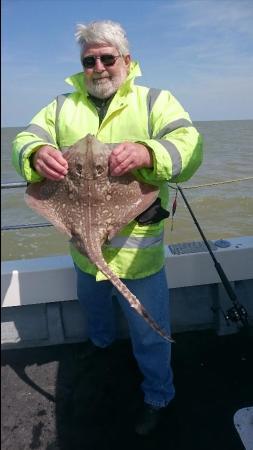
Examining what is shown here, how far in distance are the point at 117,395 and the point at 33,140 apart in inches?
83.3

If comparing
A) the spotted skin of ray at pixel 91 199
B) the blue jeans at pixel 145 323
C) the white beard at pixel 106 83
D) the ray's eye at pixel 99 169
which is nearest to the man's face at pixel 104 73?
the white beard at pixel 106 83

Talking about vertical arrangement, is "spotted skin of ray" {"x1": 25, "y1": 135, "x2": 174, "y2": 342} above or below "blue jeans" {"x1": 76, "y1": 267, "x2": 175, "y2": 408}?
above

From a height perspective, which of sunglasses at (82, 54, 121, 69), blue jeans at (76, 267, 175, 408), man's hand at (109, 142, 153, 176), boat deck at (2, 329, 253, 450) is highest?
sunglasses at (82, 54, 121, 69)

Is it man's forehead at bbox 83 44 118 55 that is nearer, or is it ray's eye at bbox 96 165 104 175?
ray's eye at bbox 96 165 104 175

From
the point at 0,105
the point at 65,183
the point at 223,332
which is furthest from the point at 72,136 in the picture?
the point at 223,332

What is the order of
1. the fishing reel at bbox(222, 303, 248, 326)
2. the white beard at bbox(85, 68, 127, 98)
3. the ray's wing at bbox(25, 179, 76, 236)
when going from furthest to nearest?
the fishing reel at bbox(222, 303, 248, 326), the white beard at bbox(85, 68, 127, 98), the ray's wing at bbox(25, 179, 76, 236)

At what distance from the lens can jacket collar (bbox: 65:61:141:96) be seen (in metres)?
2.30

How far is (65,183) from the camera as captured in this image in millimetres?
2125

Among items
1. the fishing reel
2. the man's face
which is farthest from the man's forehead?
the fishing reel

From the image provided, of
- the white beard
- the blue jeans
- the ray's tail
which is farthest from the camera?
the blue jeans

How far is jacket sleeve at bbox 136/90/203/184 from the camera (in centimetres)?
204

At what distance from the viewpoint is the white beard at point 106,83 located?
2.30 meters

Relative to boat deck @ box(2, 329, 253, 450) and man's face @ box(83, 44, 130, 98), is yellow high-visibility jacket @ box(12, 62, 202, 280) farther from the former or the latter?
boat deck @ box(2, 329, 253, 450)

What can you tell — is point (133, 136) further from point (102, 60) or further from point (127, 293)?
point (127, 293)
